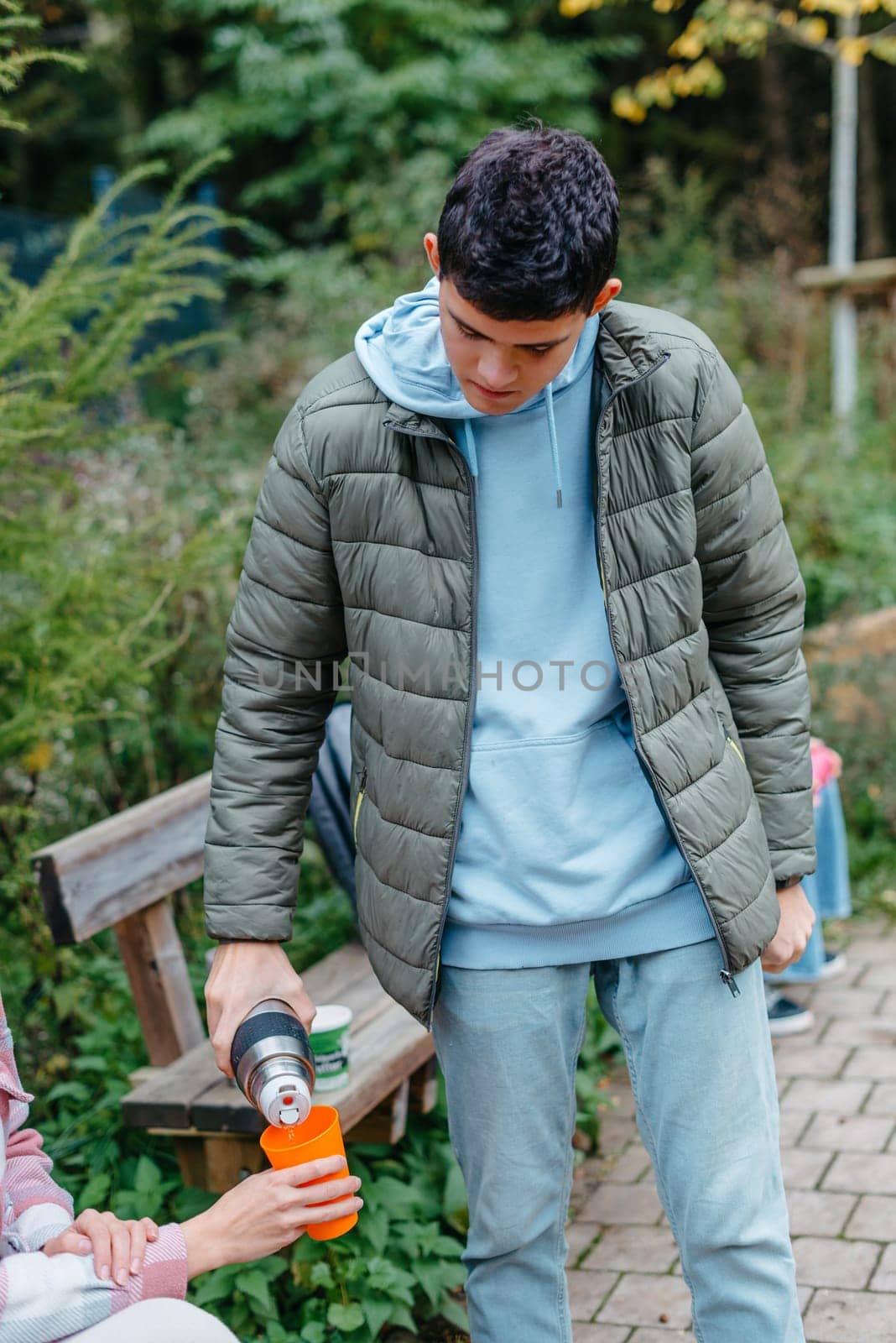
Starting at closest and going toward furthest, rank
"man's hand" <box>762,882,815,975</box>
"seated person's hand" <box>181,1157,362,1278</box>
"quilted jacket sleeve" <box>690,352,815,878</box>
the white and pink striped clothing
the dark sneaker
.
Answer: the white and pink striped clothing → "seated person's hand" <box>181,1157,362,1278</box> → "quilted jacket sleeve" <box>690,352,815,878</box> → "man's hand" <box>762,882,815,975</box> → the dark sneaker

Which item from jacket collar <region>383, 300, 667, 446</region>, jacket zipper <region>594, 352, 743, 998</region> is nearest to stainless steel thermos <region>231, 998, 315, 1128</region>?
jacket zipper <region>594, 352, 743, 998</region>

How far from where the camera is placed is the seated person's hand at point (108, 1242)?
5.43 ft

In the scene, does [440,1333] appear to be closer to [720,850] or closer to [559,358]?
[720,850]

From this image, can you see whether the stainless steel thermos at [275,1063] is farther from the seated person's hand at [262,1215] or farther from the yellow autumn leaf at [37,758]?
the yellow autumn leaf at [37,758]

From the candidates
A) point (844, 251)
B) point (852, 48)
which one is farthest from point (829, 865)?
point (844, 251)

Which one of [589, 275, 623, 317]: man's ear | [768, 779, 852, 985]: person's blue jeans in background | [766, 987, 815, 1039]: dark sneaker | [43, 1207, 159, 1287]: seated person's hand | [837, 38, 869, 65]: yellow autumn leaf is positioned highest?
[837, 38, 869, 65]: yellow autumn leaf

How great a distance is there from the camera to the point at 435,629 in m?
1.92

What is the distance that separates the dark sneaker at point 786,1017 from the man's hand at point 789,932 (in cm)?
187

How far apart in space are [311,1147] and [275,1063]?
0.12 meters

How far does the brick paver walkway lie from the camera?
2.75m

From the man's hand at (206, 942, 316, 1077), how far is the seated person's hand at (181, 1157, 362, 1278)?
0.83 ft

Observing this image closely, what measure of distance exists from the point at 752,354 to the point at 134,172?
6.09m

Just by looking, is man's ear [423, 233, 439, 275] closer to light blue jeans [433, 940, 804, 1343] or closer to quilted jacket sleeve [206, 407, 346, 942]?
quilted jacket sleeve [206, 407, 346, 942]

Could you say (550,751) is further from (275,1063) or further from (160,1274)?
(160,1274)
